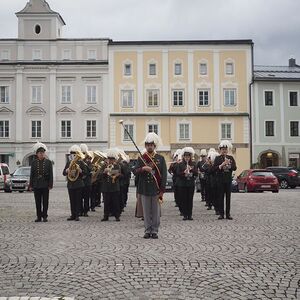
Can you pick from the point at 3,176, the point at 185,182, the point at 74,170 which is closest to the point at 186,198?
the point at 185,182

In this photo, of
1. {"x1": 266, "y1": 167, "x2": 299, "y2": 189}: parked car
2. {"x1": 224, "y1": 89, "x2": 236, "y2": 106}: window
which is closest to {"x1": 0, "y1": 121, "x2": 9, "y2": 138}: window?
{"x1": 224, "y1": 89, "x2": 236, "y2": 106}: window

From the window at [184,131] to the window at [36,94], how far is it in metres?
15.6

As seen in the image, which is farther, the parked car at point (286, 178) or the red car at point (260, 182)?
the parked car at point (286, 178)

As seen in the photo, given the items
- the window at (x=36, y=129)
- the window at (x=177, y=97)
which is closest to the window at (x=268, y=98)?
the window at (x=177, y=97)

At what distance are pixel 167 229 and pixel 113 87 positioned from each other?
47.7 meters

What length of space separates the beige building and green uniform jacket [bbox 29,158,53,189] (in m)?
44.1

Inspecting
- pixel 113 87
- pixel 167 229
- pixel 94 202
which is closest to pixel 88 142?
pixel 113 87

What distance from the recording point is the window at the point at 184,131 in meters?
58.4

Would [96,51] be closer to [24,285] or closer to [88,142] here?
[88,142]

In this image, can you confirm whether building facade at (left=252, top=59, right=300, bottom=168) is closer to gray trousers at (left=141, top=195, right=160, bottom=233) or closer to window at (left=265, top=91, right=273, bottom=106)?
window at (left=265, top=91, right=273, bottom=106)

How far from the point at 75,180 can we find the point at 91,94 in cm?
4542

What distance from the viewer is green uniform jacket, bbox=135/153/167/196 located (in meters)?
→ 10.9

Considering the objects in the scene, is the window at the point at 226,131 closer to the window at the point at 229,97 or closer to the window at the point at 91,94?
the window at the point at 229,97

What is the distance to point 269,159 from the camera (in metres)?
58.7
